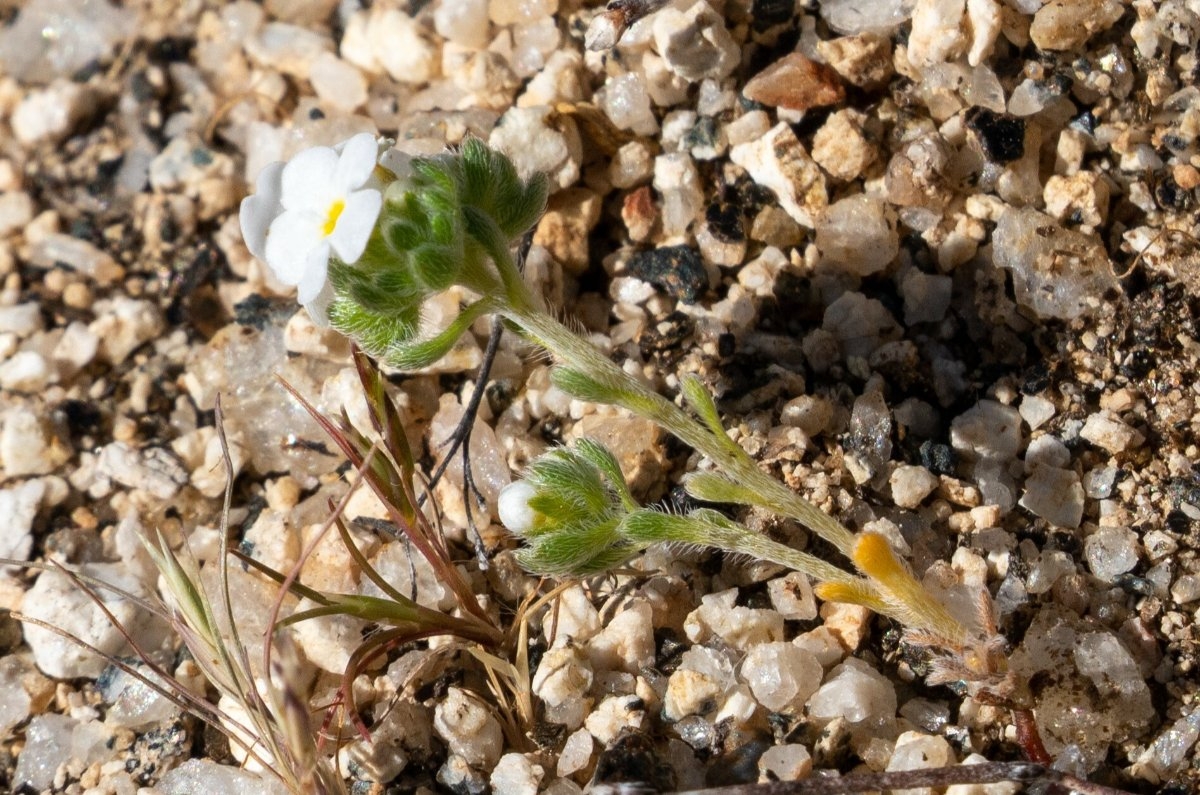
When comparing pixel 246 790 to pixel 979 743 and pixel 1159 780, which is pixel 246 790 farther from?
pixel 1159 780

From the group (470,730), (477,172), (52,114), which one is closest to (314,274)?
(477,172)

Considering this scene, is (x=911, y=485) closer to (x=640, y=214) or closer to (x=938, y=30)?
(x=640, y=214)

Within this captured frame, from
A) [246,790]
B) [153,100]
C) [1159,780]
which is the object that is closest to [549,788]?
[246,790]

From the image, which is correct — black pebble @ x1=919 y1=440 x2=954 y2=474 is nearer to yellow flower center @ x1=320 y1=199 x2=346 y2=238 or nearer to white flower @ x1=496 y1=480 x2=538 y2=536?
white flower @ x1=496 y1=480 x2=538 y2=536

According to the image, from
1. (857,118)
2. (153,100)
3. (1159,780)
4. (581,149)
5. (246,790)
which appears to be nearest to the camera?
(1159,780)

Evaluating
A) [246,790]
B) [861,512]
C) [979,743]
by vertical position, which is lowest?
[246,790]

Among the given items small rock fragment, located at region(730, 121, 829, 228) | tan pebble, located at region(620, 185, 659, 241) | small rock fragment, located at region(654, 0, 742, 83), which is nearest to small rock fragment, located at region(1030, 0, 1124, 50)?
small rock fragment, located at region(730, 121, 829, 228)
